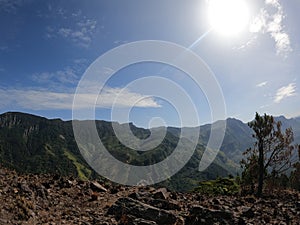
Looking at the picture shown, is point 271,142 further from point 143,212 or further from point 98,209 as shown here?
point 98,209

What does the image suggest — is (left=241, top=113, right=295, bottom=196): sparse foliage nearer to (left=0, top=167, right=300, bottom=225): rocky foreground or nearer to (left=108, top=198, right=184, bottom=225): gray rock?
(left=0, top=167, right=300, bottom=225): rocky foreground

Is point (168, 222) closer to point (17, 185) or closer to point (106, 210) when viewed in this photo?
point (106, 210)

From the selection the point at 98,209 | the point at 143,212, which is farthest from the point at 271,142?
the point at 98,209

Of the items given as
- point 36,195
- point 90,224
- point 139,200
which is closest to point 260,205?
point 139,200

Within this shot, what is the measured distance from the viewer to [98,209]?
16.1 m

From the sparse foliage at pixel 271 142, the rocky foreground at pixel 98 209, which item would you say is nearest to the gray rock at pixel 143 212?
the rocky foreground at pixel 98 209

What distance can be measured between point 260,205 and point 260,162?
1145 centimetres

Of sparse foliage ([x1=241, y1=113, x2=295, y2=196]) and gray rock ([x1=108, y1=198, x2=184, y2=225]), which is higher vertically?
sparse foliage ([x1=241, y1=113, x2=295, y2=196])

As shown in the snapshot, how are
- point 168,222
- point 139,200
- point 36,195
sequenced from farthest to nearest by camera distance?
point 139,200 < point 36,195 < point 168,222

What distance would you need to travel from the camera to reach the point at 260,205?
2095 cm

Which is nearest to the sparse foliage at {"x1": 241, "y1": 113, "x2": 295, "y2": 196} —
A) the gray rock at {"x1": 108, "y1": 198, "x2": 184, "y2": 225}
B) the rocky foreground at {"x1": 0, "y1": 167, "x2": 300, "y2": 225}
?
the rocky foreground at {"x1": 0, "y1": 167, "x2": 300, "y2": 225}

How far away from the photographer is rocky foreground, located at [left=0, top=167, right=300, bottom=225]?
45.0ft

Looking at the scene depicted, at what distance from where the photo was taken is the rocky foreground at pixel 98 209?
540 inches

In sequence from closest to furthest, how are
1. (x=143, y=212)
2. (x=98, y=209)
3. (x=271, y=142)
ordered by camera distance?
(x=143, y=212)
(x=98, y=209)
(x=271, y=142)
